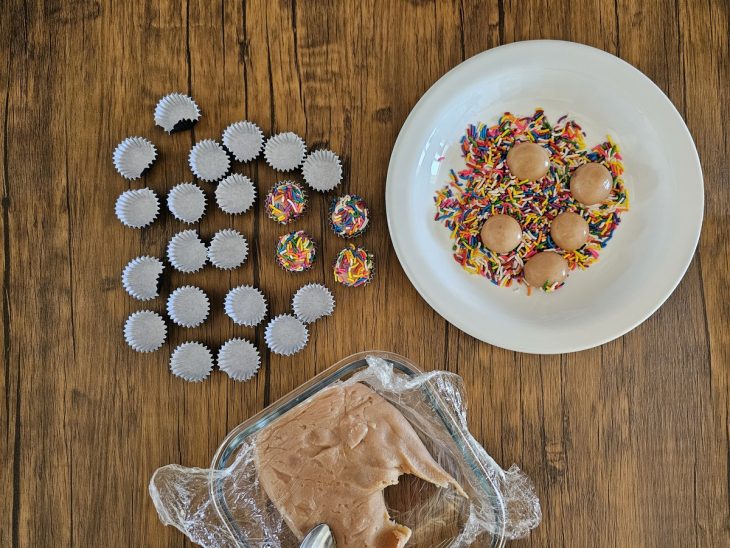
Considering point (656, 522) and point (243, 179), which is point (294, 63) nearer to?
point (243, 179)

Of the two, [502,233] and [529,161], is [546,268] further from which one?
[529,161]

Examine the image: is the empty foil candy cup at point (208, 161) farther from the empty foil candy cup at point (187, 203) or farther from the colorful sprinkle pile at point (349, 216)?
the colorful sprinkle pile at point (349, 216)

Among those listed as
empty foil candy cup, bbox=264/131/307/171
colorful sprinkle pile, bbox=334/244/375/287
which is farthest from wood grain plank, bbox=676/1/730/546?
empty foil candy cup, bbox=264/131/307/171

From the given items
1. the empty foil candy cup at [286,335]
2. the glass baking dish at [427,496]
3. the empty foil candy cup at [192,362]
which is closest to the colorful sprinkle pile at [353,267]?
the empty foil candy cup at [286,335]

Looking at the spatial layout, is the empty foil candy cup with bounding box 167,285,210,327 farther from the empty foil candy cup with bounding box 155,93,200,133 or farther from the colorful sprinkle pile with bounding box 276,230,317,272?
the empty foil candy cup with bounding box 155,93,200,133

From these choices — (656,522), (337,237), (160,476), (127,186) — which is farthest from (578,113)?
(160,476)
